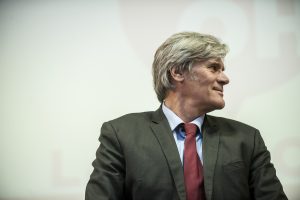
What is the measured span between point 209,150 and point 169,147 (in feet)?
0.54

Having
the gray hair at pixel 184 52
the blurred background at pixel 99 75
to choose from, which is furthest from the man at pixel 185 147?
the blurred background at pixel 99 75

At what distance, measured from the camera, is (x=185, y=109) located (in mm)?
1441

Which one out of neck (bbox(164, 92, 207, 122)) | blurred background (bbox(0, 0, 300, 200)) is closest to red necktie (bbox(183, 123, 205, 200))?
neck (bbox(164, 92, 207, 122))

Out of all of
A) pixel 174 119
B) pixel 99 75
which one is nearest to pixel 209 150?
pixel 174 119

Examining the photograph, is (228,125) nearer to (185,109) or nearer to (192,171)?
(185,109)

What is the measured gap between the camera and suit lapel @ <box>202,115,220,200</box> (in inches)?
49.3

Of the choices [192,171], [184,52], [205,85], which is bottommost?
[192,171]

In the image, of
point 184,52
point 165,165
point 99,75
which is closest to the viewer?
point 165,165

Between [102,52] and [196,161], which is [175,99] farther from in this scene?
[102,52]

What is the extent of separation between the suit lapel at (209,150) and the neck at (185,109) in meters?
0.06

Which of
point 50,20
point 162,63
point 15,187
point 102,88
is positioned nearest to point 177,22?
point 162,63

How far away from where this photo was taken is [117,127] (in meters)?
1.38

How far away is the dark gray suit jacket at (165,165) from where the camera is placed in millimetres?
1256

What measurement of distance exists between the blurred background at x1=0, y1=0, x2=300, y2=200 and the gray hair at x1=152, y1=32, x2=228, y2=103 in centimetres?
27
